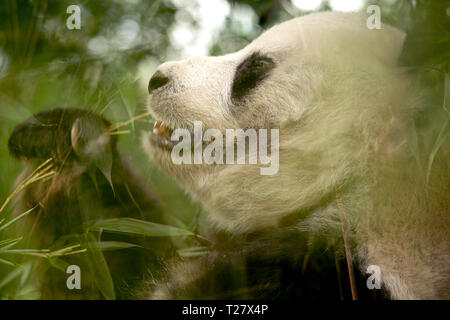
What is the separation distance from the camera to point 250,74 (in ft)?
4.26

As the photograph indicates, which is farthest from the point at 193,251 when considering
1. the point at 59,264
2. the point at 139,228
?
the point at 59,264

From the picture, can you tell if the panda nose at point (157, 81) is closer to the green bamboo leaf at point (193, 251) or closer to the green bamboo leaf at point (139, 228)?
the green bamboo leaf at point (139, 228)

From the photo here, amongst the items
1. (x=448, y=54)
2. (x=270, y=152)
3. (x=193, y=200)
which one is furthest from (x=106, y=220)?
(x=448, y=54)

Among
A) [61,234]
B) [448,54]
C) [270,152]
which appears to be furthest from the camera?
[61,234]

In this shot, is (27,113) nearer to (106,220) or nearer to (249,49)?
(106,220)

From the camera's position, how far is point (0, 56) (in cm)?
145

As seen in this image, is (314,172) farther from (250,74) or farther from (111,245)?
(111,245)

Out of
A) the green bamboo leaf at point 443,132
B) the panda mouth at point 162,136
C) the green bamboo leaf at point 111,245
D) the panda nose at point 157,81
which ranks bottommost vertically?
the green bamboo leaf at point 111,245

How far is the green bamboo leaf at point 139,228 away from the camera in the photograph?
1298mm

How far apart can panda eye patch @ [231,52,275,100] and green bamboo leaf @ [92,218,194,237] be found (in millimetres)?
491

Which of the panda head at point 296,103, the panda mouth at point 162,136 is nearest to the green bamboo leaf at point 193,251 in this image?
the panda head at point 296,103

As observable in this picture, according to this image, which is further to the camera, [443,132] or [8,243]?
[8,243]

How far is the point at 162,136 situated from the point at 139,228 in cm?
31

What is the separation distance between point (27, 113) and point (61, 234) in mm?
451
